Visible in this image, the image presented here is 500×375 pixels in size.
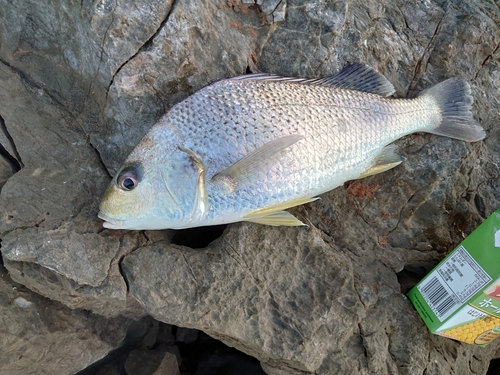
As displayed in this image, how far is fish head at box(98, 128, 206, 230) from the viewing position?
175 centimetres

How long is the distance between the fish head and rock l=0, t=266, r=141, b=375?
77 cm

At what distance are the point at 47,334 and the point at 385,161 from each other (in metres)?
2.18

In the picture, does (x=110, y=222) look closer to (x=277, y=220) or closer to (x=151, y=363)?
(x=277, y=220)

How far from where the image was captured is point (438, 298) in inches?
80.4

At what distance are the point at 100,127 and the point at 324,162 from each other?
1.24 metres

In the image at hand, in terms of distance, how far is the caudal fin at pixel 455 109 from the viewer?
237 centimetres

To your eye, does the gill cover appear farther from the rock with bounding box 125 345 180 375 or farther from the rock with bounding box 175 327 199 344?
the rock with bounding box 175 327 199 344

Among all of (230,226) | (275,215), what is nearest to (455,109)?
(275,215)

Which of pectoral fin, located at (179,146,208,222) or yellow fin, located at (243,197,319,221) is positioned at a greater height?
pectoral fin, located at (179,146,208,222)

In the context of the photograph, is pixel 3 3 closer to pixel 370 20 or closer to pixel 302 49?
pixel 302 49

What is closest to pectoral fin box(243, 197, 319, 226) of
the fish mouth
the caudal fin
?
the fish mouth

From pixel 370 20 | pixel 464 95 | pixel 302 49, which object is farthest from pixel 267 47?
pixel 464 95

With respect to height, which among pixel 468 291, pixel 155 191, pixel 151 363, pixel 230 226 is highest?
pixel 155 191

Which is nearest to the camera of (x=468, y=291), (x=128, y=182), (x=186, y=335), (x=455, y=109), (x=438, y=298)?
(x=128, y=182)
